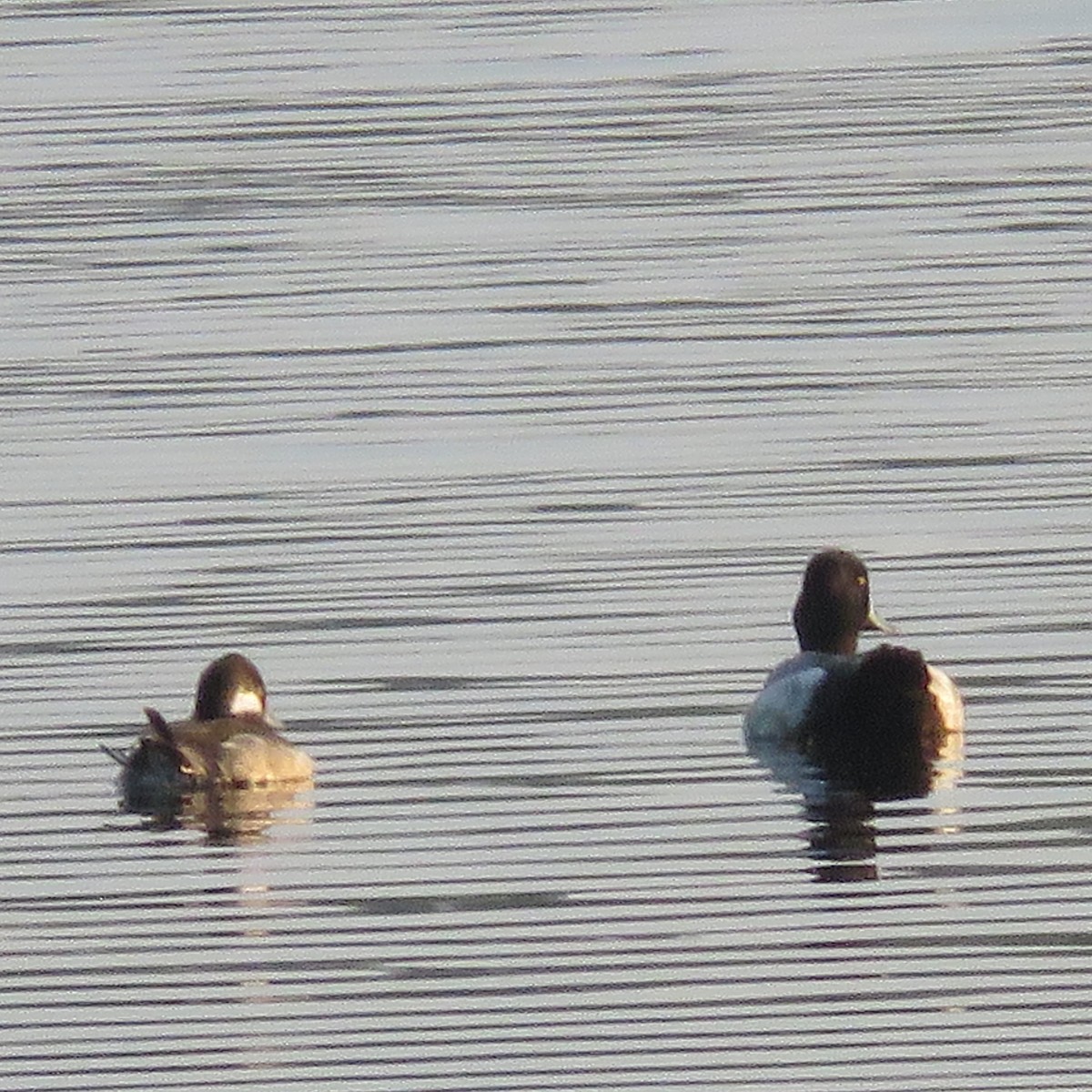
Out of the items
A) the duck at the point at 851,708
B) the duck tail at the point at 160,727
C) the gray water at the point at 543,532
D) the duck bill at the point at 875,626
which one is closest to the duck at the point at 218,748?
the duck tail at the point at 160,727

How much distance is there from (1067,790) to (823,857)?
899mm

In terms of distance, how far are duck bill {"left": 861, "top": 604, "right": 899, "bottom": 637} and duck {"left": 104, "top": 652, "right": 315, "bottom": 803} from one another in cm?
234

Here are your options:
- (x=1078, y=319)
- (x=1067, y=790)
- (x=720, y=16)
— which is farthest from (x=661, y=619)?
(x=720, y=16)

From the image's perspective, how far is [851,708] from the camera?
1501 cm

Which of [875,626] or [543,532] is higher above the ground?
[543,532]

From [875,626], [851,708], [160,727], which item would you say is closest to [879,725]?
[851,708]

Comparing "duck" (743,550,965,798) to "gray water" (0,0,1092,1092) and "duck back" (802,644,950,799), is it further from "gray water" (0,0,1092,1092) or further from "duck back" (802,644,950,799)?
"gray water" (0,0,1092,1092)

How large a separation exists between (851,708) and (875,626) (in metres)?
0.98

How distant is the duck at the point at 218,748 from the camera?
14062mm

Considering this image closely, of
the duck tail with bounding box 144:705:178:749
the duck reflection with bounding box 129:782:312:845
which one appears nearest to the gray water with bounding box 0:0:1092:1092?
the duck reflection with bounding box 129:782:312:845

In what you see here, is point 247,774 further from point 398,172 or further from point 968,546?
point 398,172

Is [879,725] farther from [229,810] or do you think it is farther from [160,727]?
[160,727]

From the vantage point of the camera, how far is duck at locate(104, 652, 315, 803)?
14.1 metres

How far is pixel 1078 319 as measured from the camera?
69.8 ft
